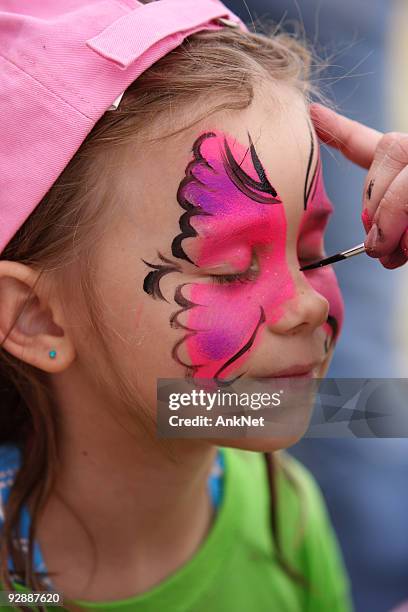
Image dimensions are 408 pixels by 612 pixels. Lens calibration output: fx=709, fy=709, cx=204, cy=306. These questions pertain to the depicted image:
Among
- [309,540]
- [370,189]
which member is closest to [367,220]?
[370,189]

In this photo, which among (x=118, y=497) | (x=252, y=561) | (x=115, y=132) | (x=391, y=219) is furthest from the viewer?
(x=252, y=561)

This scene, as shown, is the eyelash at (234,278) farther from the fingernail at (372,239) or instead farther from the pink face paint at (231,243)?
the fingernail at (372,239)

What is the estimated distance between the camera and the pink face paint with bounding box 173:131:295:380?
0.81 m

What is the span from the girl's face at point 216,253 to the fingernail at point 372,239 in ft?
0.34

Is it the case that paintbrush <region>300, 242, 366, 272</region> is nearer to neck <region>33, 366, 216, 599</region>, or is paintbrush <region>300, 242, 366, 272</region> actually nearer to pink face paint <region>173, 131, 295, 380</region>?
pink face paint <region>173, 131, 295, 380</region>

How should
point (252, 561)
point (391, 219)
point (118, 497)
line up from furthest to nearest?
point (252, 561), point (118, 497), point (391, 219)

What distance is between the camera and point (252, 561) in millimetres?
1151

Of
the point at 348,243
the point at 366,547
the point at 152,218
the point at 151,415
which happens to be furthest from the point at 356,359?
the point at 152,218

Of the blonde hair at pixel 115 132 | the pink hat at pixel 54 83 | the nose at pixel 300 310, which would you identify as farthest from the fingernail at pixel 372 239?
the pink hat at pixel 54 83

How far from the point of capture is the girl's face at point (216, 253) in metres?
0.81

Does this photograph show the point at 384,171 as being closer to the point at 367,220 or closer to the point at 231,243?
the point at 367,220

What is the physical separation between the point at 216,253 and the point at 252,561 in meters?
0.59

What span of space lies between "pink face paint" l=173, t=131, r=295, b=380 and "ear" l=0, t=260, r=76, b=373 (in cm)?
17

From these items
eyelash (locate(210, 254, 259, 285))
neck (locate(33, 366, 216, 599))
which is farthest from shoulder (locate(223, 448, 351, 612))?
eyelash (locate(210, 254, 259, 285))
